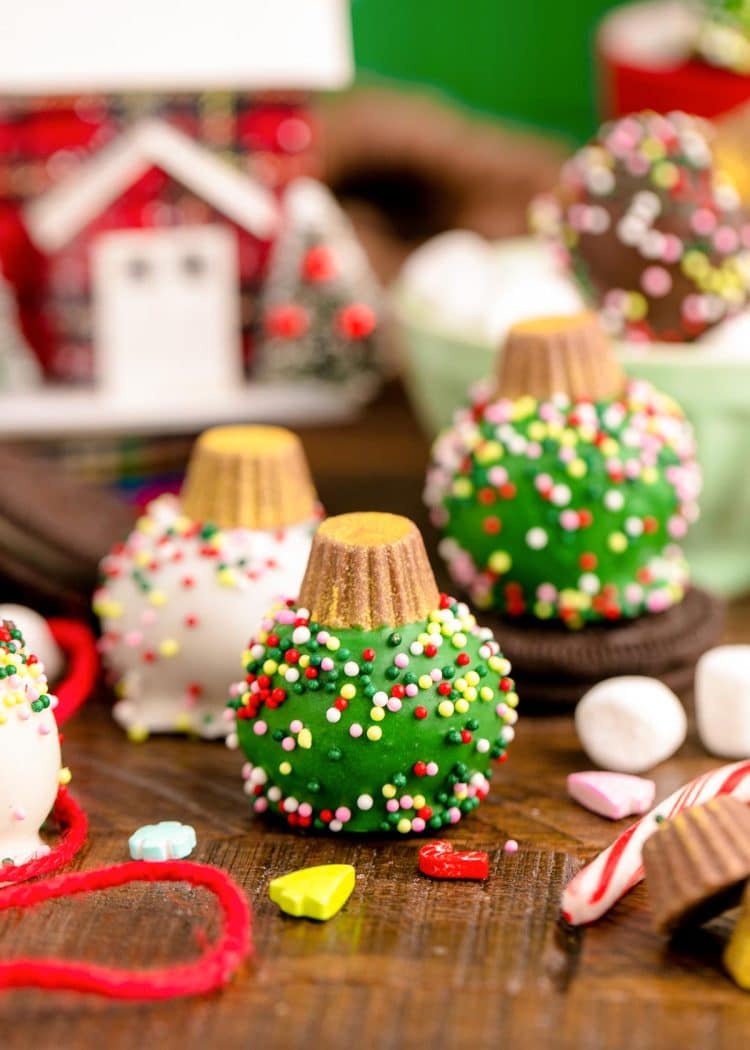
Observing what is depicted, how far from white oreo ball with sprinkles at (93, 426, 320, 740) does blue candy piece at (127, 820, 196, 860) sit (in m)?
0.18

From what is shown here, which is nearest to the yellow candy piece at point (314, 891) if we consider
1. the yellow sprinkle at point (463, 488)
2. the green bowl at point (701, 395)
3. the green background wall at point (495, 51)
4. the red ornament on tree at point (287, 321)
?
the yellow sprinkle at point (463, 488)

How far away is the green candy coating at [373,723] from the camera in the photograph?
1075 millimetres

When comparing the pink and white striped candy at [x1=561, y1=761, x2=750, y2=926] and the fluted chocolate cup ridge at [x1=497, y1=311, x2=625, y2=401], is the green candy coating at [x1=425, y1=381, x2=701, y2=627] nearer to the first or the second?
the fluted chocolate cup ridge at [x1=497, y1=311, x2=625, y2=401]

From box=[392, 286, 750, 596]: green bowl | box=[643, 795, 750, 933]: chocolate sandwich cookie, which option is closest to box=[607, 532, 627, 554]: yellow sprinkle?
box=[392, 286, 750, 596]: green bowl

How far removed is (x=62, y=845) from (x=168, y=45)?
99 cm

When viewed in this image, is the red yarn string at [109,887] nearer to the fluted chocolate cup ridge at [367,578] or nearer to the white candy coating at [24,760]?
the white candy coating at [24,760]

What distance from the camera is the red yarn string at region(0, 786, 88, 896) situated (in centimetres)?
106

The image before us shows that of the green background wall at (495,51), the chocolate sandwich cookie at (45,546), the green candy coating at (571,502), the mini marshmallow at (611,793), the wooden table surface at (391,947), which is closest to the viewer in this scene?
the wooden table surface at (391,947)

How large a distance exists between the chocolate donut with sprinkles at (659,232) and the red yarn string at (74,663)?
544 millimetres

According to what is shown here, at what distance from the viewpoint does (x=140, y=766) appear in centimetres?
126

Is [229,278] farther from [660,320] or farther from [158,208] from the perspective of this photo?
[660,320]

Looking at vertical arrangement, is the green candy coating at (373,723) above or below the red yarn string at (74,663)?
above

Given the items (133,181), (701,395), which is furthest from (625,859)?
(133,181)

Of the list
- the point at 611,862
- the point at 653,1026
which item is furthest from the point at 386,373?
the point at 653,1026
